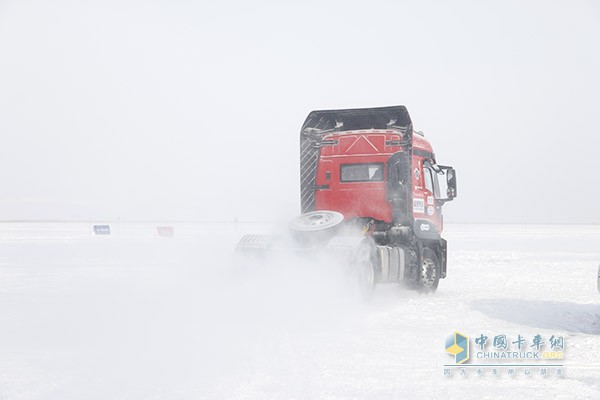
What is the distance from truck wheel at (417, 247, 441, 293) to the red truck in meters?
0.02

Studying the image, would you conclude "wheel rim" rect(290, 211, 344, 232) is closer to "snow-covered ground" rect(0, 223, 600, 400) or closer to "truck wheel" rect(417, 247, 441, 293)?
"snow-covered ground" rect(0, 223, 600, 400)

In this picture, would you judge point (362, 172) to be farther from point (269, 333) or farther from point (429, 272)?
point (269, 333)

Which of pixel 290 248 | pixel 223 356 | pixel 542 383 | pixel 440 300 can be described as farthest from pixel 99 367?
pixel 440 300

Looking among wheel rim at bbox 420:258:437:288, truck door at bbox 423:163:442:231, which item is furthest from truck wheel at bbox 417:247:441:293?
truck door at bbox 423:163:442:231

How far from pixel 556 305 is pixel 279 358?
7.36 meters

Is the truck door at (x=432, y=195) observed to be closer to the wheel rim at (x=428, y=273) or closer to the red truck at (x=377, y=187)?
the red truck at (x=377, y=187)

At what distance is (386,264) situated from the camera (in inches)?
497

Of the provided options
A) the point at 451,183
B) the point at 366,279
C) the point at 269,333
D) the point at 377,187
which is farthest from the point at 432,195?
the point at 269,333

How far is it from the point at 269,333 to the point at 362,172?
18.6 feet

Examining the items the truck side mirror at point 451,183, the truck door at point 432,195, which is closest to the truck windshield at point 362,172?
the truck door at point 432,195

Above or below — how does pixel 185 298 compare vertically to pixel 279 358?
below

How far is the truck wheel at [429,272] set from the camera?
13.9 meters

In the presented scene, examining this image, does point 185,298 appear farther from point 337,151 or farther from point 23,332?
point 337,151

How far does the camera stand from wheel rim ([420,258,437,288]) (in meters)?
13.9
